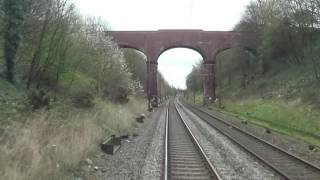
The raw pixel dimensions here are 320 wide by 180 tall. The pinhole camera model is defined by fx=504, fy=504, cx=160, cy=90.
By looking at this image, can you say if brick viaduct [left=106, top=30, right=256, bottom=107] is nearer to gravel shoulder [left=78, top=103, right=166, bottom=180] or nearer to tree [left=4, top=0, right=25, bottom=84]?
tree [left=4, top=0, right=25, bottom=84]

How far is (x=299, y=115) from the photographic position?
3017cm

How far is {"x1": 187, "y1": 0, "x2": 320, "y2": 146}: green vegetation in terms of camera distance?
3124 centimetres

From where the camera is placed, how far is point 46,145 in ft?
43.8

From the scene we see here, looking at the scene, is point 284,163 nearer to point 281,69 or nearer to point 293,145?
point 293,145

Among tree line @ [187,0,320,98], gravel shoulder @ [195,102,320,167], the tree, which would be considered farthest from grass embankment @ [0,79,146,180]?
tree line @ [187,0,320,98]

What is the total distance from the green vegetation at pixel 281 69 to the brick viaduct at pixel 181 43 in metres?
2.82

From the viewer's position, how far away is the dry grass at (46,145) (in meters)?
10.7

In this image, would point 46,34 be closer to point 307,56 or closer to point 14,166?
point 14,166

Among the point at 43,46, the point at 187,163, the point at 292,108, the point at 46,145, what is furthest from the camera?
the point at 292,108

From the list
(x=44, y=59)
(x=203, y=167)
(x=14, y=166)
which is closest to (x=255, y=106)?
(x=44, y=59)

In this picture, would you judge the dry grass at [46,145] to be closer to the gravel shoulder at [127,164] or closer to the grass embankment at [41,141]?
the grass embankment at [41,141]

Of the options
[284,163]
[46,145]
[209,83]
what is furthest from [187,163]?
[209,83]

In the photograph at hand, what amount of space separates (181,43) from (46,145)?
209 ft

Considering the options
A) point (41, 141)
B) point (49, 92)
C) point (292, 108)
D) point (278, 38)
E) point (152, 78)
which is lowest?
point (41, 141)
